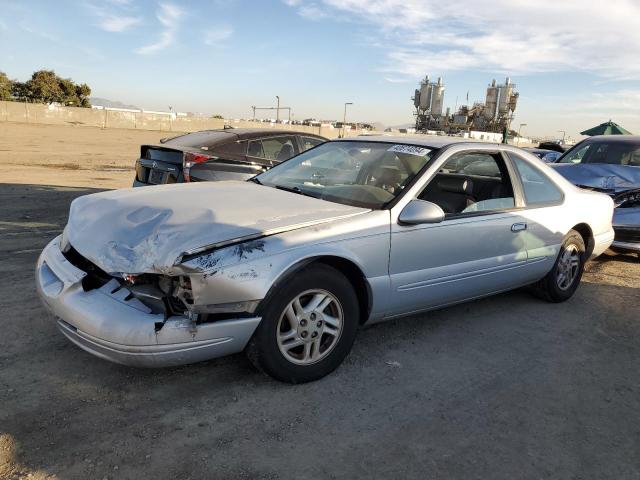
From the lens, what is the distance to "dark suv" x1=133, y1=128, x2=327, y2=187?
6566 millimetres

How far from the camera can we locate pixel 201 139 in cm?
730

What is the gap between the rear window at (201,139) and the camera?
23.2ft

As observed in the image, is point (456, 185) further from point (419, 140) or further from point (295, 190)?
point (295, 190)

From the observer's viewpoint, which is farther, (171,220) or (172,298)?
(171,220)

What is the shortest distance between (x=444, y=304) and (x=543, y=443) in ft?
4.65

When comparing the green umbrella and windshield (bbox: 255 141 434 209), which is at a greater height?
the green umbrella

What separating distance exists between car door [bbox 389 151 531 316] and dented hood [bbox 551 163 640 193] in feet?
9.08

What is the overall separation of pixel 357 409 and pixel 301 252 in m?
0.94

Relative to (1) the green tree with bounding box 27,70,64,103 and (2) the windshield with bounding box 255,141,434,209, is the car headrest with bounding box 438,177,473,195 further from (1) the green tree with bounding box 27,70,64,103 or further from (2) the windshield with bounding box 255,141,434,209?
(1) the green tree with bounding box 27,70,64,103

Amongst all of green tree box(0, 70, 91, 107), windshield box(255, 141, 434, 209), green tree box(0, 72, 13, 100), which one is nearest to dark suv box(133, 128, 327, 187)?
windshield box(255, 141, 434, 209)

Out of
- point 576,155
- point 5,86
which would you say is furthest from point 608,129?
point 5,86

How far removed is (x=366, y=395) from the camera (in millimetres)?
3154

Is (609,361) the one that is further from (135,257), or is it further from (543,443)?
(135,257)

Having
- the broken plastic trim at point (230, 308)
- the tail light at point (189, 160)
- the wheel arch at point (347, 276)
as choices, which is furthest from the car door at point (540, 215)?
the tail light at point (189, 160)
